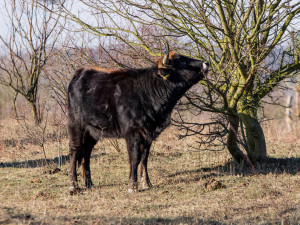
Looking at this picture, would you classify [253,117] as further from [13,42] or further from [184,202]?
[13,42]

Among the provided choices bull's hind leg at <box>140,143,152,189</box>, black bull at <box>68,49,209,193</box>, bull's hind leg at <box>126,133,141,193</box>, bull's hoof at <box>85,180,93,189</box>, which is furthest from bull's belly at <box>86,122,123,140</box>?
bull's hoof at <box>85,180,93,189</box>

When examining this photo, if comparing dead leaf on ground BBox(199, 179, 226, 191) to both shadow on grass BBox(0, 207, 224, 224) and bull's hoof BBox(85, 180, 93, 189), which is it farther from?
bull's hoof BBox(85, 180, 93, 189)

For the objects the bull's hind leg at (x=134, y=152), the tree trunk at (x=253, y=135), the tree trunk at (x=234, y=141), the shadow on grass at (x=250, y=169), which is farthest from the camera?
the tree trunk at (x=253, y=135)

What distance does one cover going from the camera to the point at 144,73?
8023 mm

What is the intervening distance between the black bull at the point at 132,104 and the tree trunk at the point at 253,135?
2.07 metres

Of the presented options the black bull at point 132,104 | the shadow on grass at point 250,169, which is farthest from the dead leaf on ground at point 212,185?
the black bull at point 132,104

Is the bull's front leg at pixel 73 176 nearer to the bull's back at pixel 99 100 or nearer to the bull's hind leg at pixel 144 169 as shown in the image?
the bull's back at pixel 99 100

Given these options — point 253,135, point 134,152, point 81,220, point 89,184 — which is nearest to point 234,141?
point 253,135

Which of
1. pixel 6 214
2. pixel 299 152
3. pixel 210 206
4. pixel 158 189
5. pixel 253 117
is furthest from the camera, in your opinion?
pixel 299 152

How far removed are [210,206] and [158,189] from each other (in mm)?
1631

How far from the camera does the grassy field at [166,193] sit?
18.2 feet

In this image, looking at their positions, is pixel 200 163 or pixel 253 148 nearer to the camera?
pixel 253 148

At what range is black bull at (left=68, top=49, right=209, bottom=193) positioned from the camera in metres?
7.66

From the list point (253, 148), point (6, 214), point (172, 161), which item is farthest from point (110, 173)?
point (6, 214)
